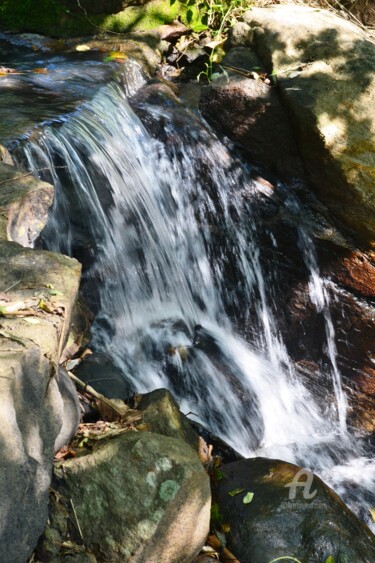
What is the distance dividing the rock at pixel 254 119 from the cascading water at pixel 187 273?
0.54 feet

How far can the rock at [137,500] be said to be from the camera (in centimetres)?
242

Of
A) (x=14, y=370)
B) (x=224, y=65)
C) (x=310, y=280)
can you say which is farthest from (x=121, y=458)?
(x=224, y=65)

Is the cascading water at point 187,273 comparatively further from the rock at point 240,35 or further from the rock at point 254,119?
the rock at point 240,35

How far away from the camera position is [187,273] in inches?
190

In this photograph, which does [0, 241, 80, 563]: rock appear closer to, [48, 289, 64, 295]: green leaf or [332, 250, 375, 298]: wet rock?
[48, 289, 64, 295]: green leaf

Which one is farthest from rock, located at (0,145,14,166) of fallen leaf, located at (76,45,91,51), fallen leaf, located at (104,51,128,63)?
fallen leaf, located at (76,45,91,51)

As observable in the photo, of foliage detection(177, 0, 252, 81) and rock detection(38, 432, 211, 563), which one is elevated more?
foliage detection(177, 0, 252, 81)

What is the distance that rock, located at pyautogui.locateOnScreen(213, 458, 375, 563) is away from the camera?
9.39ft

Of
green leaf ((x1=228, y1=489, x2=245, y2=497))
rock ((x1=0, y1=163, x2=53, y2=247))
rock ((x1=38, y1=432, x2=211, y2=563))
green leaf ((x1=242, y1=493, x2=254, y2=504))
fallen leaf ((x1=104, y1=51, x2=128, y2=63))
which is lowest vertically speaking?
green leaf ((x1=228, y1=489, x2=245, y2=497))

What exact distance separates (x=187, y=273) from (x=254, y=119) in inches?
56.5

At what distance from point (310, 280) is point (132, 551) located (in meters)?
3.13

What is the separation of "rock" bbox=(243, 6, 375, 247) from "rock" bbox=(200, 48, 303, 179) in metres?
0.12

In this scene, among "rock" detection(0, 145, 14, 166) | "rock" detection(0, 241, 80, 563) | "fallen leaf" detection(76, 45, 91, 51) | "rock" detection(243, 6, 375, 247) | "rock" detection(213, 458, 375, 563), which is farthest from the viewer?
"fallen leaf" detection(76, 45, 91, 51)

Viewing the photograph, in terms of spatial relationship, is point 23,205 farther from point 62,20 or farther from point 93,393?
point 62,20
